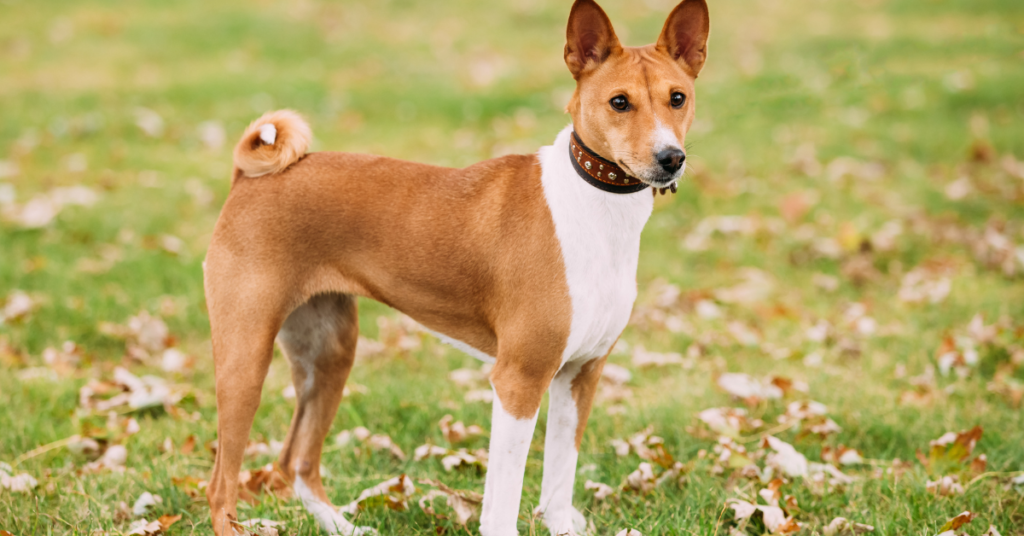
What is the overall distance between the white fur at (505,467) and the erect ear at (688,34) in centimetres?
130

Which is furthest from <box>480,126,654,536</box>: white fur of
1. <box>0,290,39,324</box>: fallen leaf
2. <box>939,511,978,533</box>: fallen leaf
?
<box>0,290,39,324</box>: fallen leaf

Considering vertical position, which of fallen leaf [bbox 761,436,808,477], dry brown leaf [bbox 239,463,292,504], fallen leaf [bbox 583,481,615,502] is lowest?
dry brown leaf [bbox 239,463,292,504]

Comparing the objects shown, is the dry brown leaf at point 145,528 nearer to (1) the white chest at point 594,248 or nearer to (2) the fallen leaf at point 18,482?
(2) the fallen leaf at point 18,482

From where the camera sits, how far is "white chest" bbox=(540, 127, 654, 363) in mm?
2742

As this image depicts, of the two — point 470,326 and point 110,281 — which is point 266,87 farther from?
point 470,326

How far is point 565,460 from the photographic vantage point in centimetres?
306

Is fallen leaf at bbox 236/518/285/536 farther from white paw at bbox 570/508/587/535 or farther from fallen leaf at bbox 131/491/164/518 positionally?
white paw at bbox 570/508/587/535

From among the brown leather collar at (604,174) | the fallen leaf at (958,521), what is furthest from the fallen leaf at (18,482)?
the fallen leaf at (958,521)

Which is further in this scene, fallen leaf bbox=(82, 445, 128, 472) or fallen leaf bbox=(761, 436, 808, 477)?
fallen leaf bbox=(82, 445, 128, 472)

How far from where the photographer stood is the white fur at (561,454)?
10.0ft

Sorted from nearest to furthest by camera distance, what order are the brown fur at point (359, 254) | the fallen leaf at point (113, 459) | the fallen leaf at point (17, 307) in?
1. the brown fur at point (359, 254)
2. the fallen leaf at point (113, 459)
3. the fallen leaf at point (17, 307)

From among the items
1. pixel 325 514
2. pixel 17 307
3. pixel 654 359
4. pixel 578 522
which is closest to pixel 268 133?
pixel 325 514

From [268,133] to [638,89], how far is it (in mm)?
1316

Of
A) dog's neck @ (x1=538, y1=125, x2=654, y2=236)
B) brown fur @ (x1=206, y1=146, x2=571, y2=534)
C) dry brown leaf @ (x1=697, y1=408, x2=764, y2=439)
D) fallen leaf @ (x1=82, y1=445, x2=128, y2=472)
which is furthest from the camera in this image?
dry brown leaf @ (x1=697, y1=408, x2=764, y2=439)
